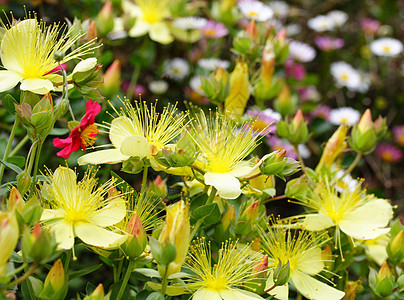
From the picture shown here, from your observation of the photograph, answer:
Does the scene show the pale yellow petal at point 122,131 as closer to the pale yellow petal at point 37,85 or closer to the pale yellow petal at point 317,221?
the pale yellow petal at point 37,85

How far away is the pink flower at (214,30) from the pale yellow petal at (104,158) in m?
0.93

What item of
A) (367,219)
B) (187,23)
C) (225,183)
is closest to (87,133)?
(225,183)

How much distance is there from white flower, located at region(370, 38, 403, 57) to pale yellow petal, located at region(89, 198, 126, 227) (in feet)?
5.13

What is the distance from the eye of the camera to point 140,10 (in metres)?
1.49

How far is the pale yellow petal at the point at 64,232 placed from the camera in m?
0.65

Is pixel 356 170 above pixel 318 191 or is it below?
below

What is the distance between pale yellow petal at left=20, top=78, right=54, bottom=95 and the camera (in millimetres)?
727

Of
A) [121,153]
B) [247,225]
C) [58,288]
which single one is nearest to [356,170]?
[247,225]

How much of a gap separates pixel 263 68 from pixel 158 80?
524 millimetres

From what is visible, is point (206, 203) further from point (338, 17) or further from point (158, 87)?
point (338, 17)

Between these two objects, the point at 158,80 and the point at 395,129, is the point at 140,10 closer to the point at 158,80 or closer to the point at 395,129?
the point at 158,80

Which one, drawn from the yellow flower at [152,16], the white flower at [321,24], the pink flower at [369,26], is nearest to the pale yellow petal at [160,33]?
the yellow flower at [152,16]

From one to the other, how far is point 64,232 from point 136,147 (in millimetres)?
158

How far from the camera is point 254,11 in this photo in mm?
1508
